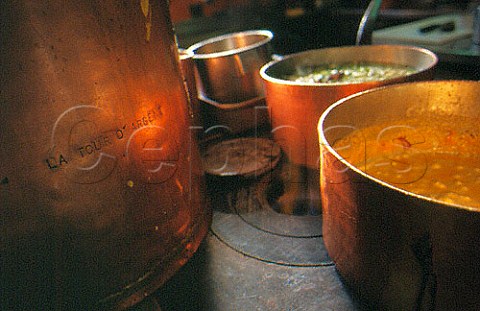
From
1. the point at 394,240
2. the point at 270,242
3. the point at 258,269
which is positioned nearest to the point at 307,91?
the point at 270,242

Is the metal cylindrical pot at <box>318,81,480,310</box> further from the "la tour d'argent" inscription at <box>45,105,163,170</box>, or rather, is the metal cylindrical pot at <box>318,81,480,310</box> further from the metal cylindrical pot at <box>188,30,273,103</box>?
the metal cylindrical pot at <box>188,30,273,103</box>

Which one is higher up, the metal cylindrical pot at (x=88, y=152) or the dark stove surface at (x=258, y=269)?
the metal cylindrical pot at (x=88, y=152)

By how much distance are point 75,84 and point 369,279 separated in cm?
112

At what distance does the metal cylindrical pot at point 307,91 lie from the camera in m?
1.76

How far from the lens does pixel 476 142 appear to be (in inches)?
65.2

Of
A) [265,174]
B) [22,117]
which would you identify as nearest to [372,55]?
[265,174]

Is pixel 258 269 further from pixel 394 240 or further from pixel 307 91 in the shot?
pixel 307 91

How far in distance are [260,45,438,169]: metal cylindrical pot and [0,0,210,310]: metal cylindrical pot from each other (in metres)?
0.65

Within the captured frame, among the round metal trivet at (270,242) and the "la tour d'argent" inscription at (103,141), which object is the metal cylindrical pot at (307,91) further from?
the "la tour d'argent" inscription at (103,141)

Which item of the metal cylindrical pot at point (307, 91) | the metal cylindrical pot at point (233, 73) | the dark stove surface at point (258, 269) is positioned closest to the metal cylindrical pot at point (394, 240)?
the dark stove surface at point (258, 269)

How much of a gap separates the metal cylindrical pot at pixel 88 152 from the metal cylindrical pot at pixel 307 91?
0.65 m

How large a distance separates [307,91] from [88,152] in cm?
112

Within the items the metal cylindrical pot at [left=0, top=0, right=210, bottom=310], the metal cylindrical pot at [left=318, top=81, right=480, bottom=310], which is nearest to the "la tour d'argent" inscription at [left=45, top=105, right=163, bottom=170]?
the metal cylindrical pot at [left=0, top=0, right=210, bottom=310]

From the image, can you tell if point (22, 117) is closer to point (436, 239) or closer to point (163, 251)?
point (163, 251)
